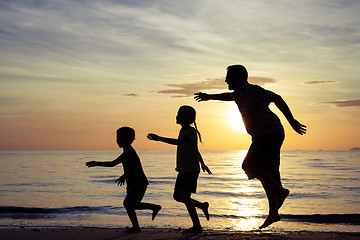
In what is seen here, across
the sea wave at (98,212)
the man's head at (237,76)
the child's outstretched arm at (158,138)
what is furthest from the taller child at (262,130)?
the sea wave at (98,212)

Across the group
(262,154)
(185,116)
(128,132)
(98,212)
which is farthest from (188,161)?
(98,212)

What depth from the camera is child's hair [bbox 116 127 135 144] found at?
6.30m

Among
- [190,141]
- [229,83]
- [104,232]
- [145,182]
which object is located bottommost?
[104,232]

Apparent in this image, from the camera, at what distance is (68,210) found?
1210 cm

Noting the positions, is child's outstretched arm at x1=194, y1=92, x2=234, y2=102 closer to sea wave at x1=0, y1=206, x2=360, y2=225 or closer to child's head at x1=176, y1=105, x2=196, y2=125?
child's head at x1=176, y1=105, x2=196, y2=125

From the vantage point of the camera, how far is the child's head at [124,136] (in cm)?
629

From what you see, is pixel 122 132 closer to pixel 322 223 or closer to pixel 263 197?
pixel 322 223

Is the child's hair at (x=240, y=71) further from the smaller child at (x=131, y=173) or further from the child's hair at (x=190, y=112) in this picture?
the smaller child at (x=131, y=173)

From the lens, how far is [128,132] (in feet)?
20.8

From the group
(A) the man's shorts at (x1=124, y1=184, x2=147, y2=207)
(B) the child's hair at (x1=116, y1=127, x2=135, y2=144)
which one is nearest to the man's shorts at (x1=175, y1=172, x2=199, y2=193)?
(A) the man's shorts at (x1=124, y1=184, x2=147, y2=207)

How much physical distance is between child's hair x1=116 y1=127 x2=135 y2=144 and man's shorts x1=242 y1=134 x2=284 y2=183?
2.06 metres

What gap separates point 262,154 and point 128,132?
2324 mm

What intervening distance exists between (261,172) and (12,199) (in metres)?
12.9

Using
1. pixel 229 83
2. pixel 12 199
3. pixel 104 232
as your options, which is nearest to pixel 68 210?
pixel 12 199
